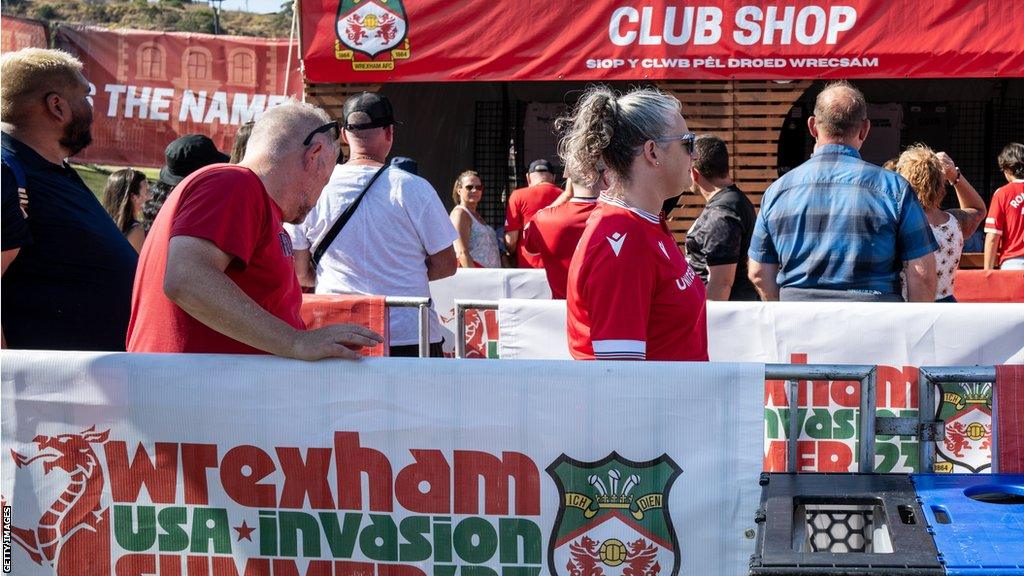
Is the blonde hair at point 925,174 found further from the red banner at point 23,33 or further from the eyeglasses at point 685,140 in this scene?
the red banner at point 23,33

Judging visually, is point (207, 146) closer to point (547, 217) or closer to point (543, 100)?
point (547, 217)

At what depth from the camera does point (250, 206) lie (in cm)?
287

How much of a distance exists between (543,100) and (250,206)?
37.4ft

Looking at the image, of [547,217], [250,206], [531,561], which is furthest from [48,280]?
[547,217]

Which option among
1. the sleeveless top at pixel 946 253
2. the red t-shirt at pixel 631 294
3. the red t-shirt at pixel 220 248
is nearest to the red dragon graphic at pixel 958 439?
the sleeveless top at pixel 946 253

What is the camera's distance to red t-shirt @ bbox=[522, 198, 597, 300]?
5031mm

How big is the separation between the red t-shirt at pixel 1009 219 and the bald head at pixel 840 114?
422 centimetres

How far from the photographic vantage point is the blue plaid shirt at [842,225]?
4.55 meters

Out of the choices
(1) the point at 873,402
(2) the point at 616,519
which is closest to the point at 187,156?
(2) the point at 616,519

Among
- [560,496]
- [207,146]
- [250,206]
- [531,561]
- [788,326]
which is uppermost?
[207,146]

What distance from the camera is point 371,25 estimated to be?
10461 millimetres

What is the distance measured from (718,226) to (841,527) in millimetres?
3107

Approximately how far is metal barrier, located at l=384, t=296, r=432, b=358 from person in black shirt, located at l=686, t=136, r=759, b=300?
1435 millimetres

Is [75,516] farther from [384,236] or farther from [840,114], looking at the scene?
[840,114]
